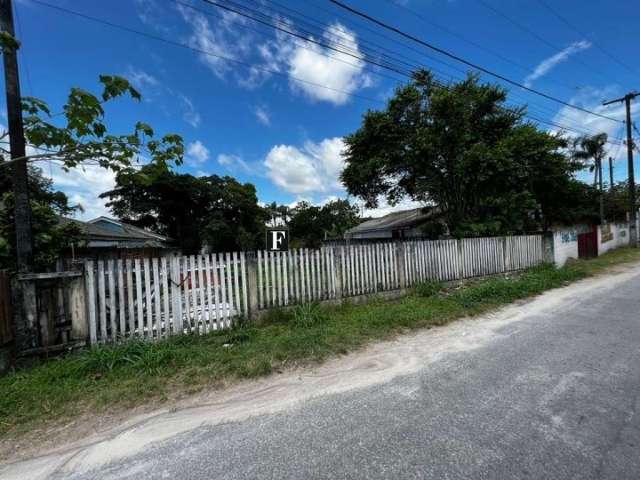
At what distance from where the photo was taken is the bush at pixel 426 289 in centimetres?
746

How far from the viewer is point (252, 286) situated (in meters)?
5.50

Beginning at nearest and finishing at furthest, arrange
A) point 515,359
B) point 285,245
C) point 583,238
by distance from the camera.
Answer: point 515,359
point 285,245
point 583,238

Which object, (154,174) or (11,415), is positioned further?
(154,174)

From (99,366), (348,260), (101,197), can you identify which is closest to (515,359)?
(348,260)

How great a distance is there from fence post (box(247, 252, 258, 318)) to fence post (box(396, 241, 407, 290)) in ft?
12.3

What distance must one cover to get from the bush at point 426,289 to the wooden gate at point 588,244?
37.5ft

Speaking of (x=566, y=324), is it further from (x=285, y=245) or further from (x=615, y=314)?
(x=285, y=245)

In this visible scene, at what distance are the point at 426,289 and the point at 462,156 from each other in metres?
7.51

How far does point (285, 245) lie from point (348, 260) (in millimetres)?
1598

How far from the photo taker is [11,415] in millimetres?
2732

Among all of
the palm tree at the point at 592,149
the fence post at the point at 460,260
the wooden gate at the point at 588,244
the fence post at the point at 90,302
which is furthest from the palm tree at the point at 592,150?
the fence post at the point at 90,302

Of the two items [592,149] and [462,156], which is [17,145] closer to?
[462,156]

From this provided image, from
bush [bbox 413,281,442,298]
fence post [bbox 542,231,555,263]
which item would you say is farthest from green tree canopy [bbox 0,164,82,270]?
fence post [bbox 542,231,555,263]

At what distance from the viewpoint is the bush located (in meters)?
7.46
